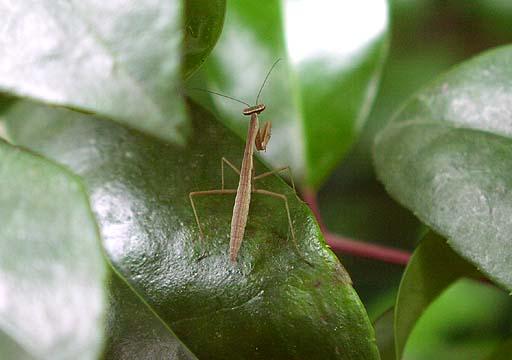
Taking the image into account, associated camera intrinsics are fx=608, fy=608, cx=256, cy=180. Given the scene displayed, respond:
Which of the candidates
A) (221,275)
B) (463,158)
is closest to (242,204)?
(221,275)

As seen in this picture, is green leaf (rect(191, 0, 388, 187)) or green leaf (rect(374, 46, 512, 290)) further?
green leaf (rect(191, 0, 388, 187))

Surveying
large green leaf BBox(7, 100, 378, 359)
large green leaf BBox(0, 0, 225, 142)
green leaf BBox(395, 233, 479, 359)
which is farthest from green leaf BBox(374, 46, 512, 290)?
large green leaf BBox(0, 0, 225, 142)

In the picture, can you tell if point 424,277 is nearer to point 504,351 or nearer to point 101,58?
point 504,351

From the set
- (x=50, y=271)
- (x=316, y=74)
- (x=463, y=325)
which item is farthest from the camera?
(x=463, y=325)

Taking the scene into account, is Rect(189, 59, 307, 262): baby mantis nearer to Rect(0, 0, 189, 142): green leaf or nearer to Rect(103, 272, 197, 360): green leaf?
Rect(103, 272, 197, 360): green leaf

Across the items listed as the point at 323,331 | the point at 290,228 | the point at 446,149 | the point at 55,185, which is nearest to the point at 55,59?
the point at 55,185

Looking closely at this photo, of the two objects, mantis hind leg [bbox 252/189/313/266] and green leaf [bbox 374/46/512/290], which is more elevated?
green leaf [bbox 374/46/512/290]

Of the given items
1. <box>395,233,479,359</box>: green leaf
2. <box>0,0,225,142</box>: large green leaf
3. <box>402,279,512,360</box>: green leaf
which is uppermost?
<box>0,0,225,142</box>: large green leaf
